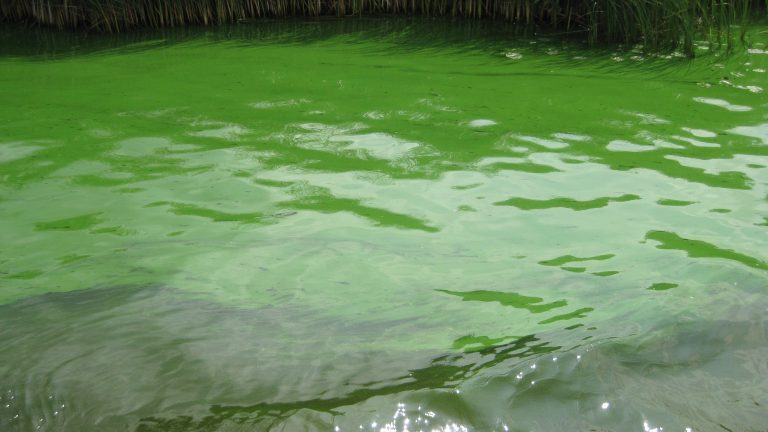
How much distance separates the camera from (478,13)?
17.5ft

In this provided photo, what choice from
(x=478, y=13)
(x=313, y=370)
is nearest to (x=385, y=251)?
(x=313, y=370)

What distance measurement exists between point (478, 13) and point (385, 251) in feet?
11.9

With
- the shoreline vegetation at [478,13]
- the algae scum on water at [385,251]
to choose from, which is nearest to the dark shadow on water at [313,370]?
the algae scum on water at [385,251]

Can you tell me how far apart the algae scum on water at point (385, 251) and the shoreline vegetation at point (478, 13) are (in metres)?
0.54

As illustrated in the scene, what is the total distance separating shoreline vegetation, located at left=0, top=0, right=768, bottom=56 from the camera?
4320 mm

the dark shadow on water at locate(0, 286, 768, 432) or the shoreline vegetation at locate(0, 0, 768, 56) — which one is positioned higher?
the shoreline vegetation at locate(0, 0, 768, 56)

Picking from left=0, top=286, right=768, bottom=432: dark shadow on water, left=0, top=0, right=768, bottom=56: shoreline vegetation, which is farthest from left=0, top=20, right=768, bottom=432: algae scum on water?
left=0, top=0, right=768, bottom=56: shoreline vegetation

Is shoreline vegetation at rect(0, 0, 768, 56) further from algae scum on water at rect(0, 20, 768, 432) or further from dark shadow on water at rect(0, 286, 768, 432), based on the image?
dark shadow on water at rect(0, 286, 768, 432)

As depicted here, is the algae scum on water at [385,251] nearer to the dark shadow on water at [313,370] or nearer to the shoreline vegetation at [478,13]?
the dark shadow on water at [313,370]

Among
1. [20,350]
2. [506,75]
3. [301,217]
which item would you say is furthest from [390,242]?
[506,75]

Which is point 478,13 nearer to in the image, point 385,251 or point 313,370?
point 385,251

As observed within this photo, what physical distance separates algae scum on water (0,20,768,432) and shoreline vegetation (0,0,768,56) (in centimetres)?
54

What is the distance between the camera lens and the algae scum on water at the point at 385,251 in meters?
1.46

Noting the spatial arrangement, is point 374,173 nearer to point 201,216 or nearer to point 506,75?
point 201,216
